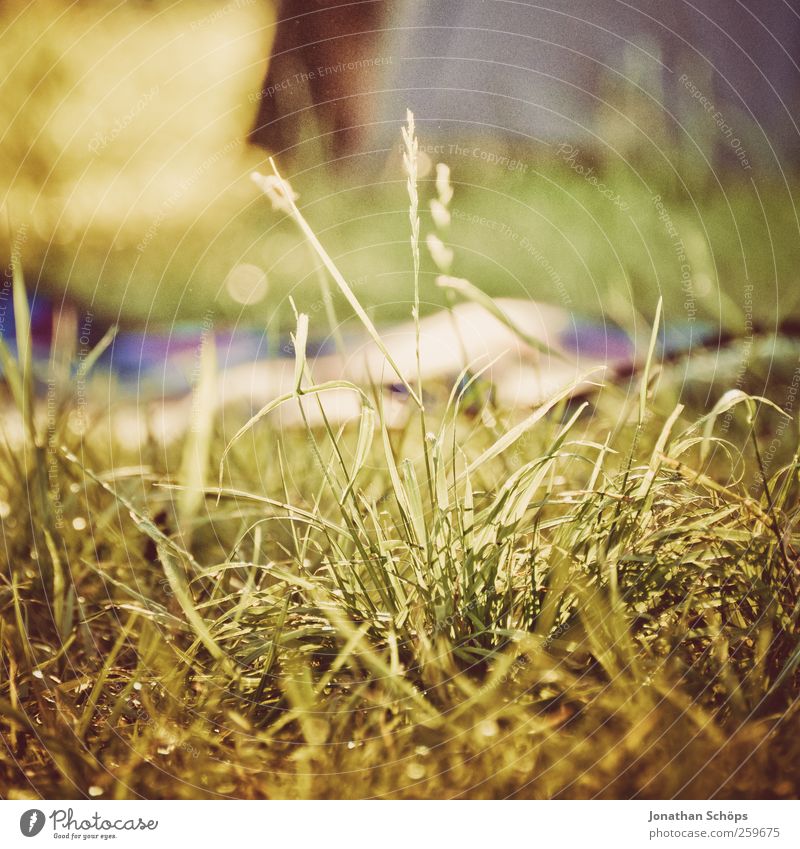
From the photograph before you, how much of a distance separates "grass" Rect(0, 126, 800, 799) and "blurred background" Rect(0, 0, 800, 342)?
194 mm

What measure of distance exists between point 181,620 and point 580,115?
1.93ft
